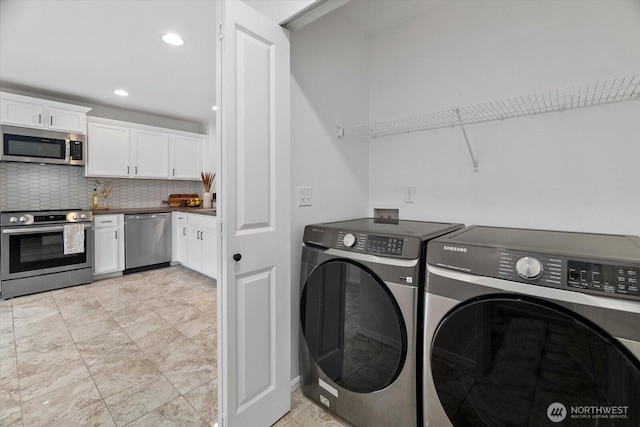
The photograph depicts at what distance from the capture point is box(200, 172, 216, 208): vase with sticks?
16.4 ft

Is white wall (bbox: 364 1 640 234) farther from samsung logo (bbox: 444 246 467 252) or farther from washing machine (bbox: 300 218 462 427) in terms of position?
samsung logo (bbox: 444 246 467 252)

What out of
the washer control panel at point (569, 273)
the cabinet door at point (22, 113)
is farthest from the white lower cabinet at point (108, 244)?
the washer control panel at point (569, 273)

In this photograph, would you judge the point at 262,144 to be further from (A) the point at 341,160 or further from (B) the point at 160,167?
(B) the point at 160,167

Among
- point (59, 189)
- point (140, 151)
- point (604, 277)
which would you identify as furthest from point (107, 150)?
point (604, 277)

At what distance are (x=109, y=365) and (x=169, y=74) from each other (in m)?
2.94

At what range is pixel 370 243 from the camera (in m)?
1.31

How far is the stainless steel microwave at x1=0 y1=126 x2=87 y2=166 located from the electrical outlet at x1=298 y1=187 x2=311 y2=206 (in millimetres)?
3853

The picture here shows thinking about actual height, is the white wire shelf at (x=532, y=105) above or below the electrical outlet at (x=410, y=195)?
above

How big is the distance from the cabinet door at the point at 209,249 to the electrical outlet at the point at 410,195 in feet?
8.62

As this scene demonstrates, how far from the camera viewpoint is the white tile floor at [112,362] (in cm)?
155

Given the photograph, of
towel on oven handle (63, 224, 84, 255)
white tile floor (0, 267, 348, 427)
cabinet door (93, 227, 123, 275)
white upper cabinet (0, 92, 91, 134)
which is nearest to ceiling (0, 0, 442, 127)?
white upper cabinet (0, 92, 91, 134)

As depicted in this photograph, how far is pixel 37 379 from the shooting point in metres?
1.83

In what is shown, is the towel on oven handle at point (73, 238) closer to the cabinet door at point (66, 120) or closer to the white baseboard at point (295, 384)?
the cabinet door at point (66, 120)

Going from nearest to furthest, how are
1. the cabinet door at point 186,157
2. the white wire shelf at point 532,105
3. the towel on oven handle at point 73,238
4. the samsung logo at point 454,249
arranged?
the samsung logo at point 454,249
the white wire shelf at point 532,105
the towel on oven handle at point 73,238
the cabinet door at point 186,157
